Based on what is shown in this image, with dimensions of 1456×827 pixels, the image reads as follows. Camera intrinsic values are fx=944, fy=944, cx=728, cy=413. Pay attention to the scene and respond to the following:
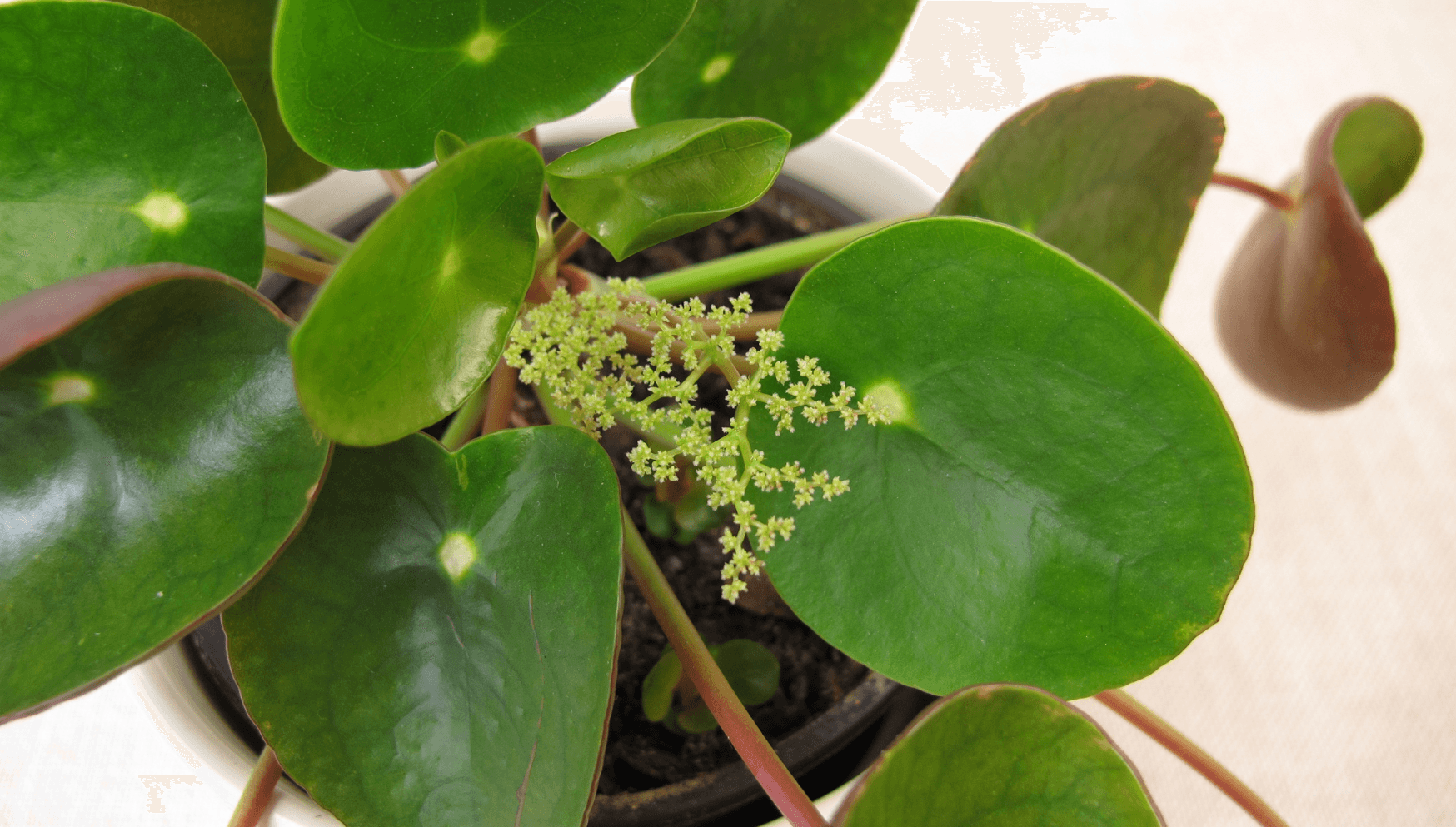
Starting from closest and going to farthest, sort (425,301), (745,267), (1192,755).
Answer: (425,301)
(1192,755)
(745,267)

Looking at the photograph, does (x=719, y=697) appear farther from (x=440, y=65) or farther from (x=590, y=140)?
(x=590, y=140)

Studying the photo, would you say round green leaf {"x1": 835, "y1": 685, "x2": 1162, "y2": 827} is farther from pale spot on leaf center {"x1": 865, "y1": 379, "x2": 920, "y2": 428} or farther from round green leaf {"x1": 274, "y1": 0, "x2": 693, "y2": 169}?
round green leaf {"x1": 274, "y1": 0, "x2": 693, "y2": 169}

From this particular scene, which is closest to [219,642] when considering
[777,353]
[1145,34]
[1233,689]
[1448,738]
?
[777,353]

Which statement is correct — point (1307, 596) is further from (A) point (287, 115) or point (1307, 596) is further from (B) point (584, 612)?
(A) point (287, 115)

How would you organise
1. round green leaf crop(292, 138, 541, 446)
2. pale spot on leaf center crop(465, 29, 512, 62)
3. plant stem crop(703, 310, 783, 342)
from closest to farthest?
round green leaf crop(292, 138, 541, 446), pale spot on leaf center crop(465, 29, 512, 62), plant stem crop(703, 310, 783, 342)

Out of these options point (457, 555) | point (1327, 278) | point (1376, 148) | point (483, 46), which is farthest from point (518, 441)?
point (1376, 148)

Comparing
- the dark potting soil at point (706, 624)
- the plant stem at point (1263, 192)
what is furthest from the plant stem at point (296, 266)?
the plant stem at point (1263, 192)

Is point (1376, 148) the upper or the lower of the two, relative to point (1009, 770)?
upper

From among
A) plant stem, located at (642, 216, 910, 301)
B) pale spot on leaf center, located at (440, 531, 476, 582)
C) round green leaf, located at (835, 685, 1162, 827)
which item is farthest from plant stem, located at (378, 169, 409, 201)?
round green leaf, located at (835, 685, 1162, 827)
